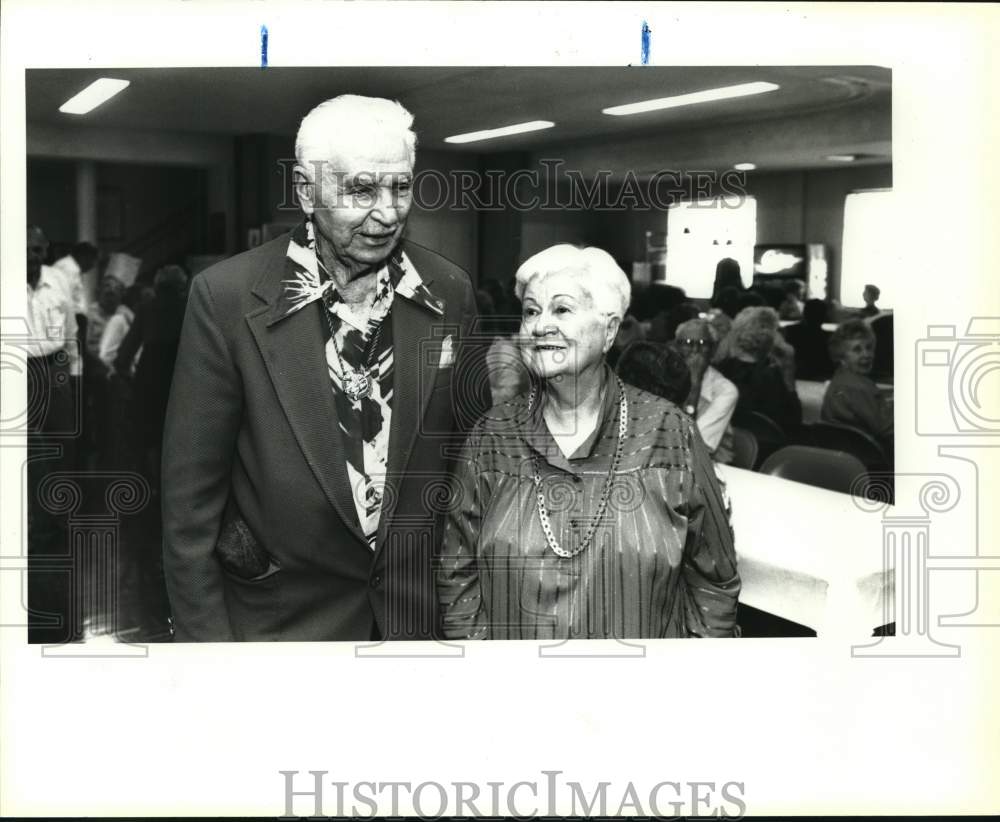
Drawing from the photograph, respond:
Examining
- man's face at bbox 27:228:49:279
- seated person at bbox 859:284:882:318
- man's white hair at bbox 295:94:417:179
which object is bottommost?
seated person at bbox 859:284:882:318

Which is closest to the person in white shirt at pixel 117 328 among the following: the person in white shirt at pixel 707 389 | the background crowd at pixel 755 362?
the background crowd at pixel 755 362

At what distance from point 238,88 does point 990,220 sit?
2145 millimetres

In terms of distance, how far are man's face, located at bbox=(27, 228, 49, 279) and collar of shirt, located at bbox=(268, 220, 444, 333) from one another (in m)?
0.68

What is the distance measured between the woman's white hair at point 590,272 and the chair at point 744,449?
471 mm

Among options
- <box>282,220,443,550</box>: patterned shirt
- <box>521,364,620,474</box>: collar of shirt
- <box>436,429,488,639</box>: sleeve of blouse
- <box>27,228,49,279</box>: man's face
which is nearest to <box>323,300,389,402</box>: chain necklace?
<box>282,220,443,550</box>: patterned shirt

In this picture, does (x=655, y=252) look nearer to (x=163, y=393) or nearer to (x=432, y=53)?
(x=432, y=53)

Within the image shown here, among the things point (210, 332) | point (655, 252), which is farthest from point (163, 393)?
point (655, 252)

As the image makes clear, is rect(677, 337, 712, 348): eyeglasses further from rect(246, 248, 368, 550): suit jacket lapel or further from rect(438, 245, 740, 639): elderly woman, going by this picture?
rect(246, 248, 368, 550): suit jacket lapel

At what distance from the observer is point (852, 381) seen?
113 inches

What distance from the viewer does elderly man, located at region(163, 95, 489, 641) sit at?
107 inches

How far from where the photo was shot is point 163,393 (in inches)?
109

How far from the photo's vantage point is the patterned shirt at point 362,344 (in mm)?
2732

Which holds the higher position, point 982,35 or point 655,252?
point 982,35

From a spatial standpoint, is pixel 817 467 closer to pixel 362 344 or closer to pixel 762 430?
pixel 762 430
